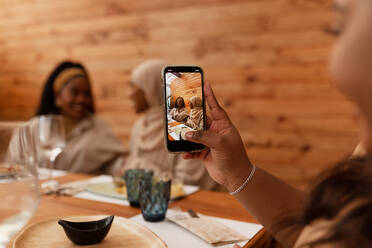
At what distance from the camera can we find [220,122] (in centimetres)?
87

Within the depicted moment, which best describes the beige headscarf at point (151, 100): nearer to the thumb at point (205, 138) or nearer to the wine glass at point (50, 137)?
the wine glass at point (50, 137)

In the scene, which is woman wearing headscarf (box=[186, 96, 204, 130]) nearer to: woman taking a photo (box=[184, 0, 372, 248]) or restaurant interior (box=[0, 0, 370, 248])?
restaurant interior (box=[0, 0, 370, 248])

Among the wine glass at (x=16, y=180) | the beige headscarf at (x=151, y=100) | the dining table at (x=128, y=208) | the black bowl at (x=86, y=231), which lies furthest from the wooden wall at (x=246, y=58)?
the wine glass at (x=16, y=180)

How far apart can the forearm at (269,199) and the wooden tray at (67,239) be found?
238 mm

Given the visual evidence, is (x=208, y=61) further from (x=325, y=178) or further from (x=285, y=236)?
(x=325, y=178)

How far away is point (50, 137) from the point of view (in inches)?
51.1

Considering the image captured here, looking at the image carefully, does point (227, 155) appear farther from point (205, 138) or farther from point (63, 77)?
point (63, 77)

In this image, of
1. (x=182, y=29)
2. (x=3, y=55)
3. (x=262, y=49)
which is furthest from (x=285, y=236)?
(x=3, y=55)

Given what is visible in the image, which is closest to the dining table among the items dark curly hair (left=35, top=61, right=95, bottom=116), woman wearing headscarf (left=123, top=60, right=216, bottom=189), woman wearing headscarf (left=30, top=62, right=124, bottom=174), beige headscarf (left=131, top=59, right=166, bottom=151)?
woman wearing headscarf (left=123, top=60, right=216, bottom=189)

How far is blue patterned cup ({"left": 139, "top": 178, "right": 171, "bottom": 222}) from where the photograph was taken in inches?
35.3

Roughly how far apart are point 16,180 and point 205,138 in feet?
1.35

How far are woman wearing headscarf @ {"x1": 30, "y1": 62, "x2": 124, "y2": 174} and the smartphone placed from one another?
1451mm

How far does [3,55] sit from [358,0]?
3904 mm

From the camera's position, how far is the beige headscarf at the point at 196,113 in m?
0.87
